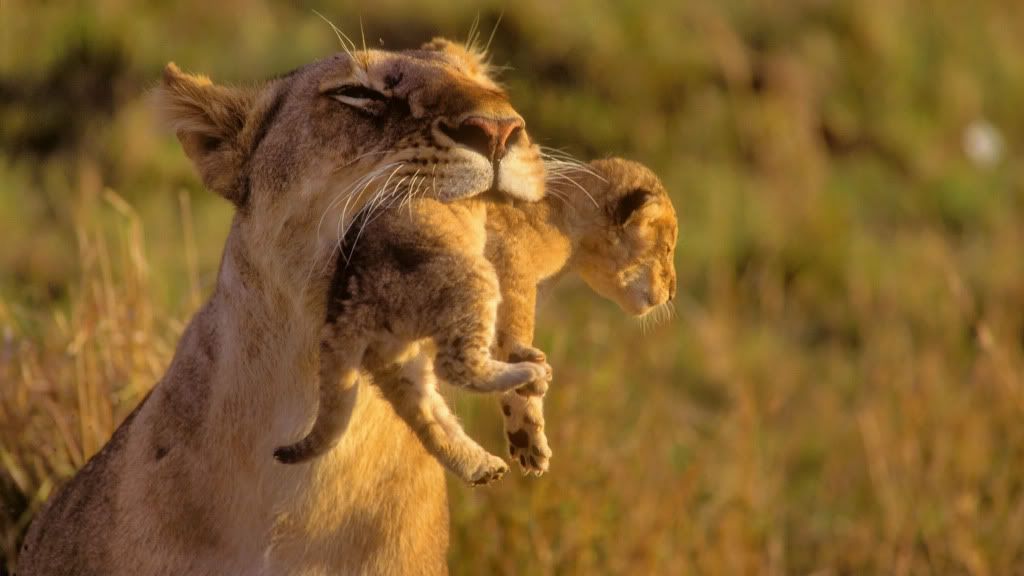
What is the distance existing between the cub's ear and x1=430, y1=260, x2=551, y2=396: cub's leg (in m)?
0.58

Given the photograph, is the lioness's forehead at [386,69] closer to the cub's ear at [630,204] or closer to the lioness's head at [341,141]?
the lioness's head at [341,141]

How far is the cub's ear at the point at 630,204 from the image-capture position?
363 centimetres

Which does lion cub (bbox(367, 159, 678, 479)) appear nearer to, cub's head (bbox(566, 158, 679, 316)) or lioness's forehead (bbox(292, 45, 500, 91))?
cub's head (bbox(566, 158, 679, 316))

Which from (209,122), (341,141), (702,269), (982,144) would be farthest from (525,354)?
(982,144)

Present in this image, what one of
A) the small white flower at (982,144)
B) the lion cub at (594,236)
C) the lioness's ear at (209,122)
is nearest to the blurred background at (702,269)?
the small white flower at (982,144)

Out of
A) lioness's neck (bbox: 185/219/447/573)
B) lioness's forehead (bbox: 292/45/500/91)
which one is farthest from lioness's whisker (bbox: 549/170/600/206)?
lioness's neck (bbox: 185/219/447/573)

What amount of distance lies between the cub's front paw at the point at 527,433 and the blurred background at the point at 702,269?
917 millimetres

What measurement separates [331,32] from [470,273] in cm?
621

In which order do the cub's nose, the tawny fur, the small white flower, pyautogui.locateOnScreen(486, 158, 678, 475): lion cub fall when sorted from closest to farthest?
1. the tawny fur
2. the cub's nose
3. pyautogui.locateOnScreen(486, 158, 678, 475): lion cub
4. the small white flower

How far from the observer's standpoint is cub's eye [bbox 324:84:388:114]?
358 centimetres

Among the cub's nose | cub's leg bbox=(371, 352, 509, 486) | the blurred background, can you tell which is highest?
the cub's nose

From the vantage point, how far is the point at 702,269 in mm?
8719

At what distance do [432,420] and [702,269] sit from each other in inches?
218

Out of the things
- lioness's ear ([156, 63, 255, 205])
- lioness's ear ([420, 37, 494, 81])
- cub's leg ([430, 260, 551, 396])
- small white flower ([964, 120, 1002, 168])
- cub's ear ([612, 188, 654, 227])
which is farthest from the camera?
small white flower ([964, 120, 1002, 168])
